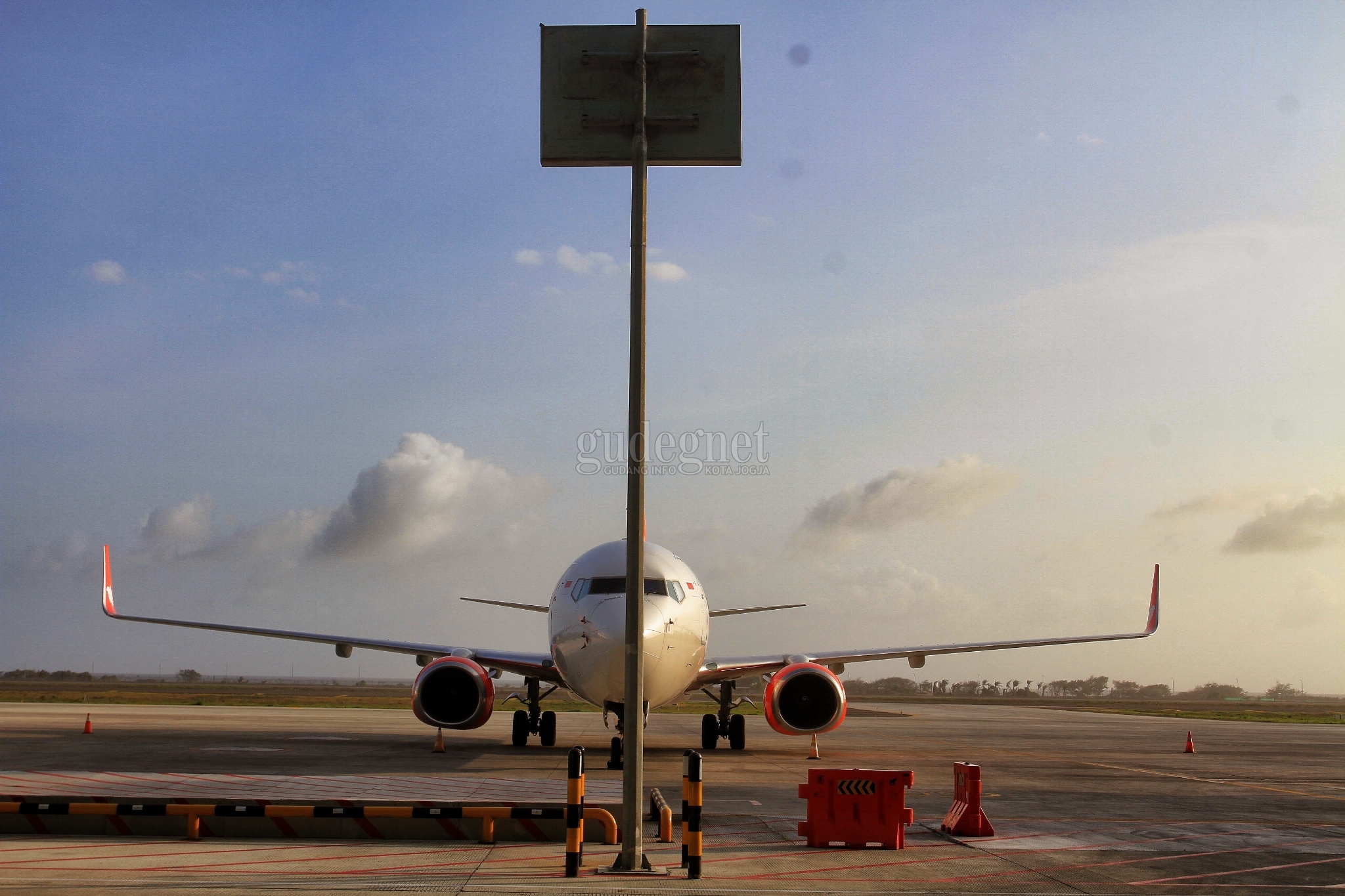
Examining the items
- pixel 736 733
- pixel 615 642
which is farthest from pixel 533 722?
pixel 615 642

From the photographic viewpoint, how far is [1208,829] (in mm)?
10703

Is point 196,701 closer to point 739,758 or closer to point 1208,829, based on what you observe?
point 739,758

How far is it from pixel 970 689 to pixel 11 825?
166020 millimetres

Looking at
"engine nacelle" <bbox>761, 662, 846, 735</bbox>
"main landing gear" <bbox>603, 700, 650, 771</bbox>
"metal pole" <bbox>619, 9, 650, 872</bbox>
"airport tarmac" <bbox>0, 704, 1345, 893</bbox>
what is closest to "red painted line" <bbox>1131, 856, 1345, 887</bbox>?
"airport tarmac" <bbox>0, 704, 1345, 893</bbox>

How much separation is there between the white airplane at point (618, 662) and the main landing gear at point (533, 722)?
3 centimetres

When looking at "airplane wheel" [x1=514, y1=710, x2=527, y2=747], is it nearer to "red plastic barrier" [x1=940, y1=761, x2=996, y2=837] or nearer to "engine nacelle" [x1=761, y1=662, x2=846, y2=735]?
"engine nacelle" [x1=761, y1=662, x2=846, y2=735]

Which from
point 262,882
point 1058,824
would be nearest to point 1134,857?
point 1058,824

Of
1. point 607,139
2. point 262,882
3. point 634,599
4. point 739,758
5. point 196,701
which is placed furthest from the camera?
point 196,701

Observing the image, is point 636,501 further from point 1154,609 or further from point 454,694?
point 1154,609

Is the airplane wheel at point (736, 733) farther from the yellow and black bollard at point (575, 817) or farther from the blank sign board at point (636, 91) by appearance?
the blank sign board at point (636, 91)

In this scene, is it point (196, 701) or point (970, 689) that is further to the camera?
point (970, 689)

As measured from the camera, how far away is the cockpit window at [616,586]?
50.7 ft

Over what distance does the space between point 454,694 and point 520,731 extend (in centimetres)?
355

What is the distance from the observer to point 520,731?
21516 millimetres
